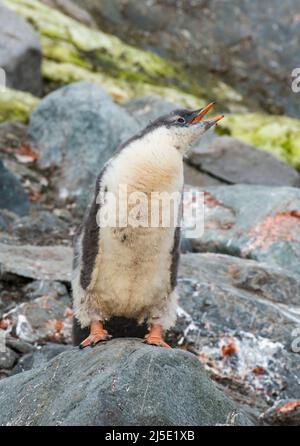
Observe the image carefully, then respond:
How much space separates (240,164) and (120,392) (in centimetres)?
1006

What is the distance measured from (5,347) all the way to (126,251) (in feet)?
7.57

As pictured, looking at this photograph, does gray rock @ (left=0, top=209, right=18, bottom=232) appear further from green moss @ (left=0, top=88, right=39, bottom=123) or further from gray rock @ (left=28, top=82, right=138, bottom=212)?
green moss @ (left=0, top=88, right=39, bottom=123)

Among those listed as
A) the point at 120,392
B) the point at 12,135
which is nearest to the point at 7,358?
the point at 120,392

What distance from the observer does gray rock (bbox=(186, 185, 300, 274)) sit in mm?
9992

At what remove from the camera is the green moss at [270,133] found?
1622cm

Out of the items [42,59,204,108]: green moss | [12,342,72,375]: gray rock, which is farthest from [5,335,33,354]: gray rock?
[42,59,204,108]: green moss

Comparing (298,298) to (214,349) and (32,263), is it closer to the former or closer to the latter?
(214,349)

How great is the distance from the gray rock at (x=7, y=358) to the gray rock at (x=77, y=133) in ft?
16.8

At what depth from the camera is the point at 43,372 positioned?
17.1 ft

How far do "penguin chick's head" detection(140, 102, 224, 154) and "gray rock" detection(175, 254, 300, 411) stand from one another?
2458 mm

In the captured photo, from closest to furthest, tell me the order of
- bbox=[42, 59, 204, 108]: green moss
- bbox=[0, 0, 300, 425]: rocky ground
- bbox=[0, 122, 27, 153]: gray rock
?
bbox=[0, 0, 300, 425]: rocky ground → bbox=[0, 122, 27, 153]: gray rock → bbox=[42, 59, 204, 108]: green moss

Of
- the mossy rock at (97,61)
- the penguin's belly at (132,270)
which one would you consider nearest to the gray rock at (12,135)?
the mossy rock at (97,61)

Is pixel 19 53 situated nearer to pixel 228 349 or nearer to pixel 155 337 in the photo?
pixel 228 349

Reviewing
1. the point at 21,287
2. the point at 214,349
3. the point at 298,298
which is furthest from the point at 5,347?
the point at 298,298
